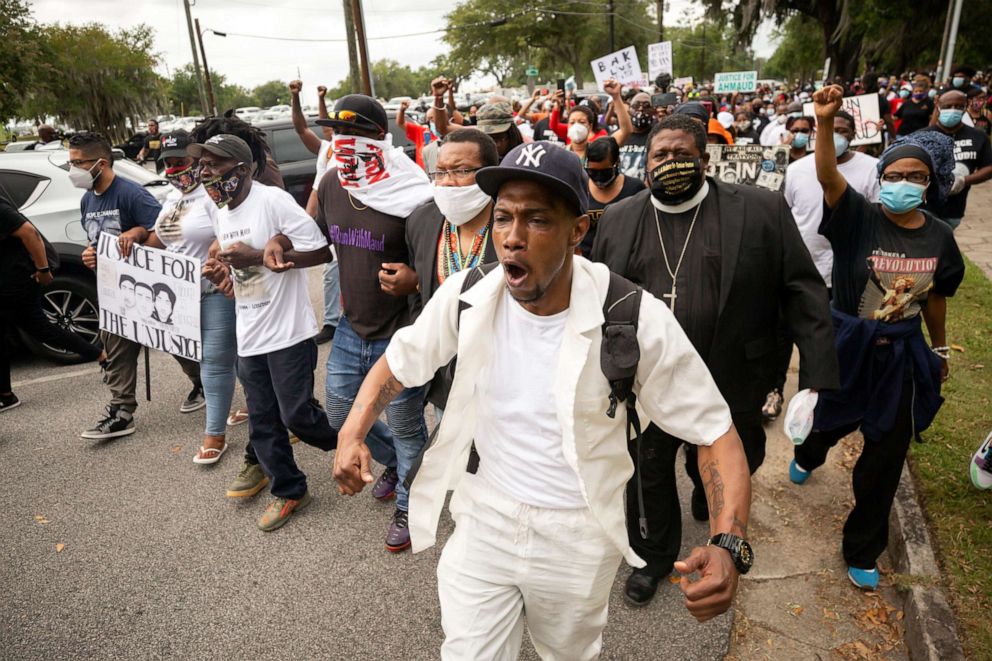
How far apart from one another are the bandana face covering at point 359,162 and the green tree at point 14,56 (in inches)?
842

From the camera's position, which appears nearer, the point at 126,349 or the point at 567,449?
the point at 567,449

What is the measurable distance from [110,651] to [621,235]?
3.02m

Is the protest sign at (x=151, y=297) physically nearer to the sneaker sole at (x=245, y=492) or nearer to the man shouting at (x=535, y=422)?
the sneaker sole at (x=245, y=492)

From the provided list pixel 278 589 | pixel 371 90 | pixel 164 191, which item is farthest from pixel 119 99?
pixel 278 589

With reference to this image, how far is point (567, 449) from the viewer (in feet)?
5.86

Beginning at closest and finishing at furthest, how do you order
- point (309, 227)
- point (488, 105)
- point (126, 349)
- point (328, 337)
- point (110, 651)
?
point (110, 651)
point (309, 227)
point (488, 105)
point (126, 349)
point (328, 337)

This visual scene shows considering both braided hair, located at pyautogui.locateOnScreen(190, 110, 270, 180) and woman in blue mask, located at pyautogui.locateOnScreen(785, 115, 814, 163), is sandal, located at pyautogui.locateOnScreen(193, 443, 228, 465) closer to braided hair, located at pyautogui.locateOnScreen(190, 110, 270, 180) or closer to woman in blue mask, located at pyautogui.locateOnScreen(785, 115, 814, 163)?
braided hair, located at pyautogui.locateOnScreen(190, 110, 270, 180)

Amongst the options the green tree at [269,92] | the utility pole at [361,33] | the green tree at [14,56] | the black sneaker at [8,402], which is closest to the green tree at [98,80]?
the green tree at [14,56]

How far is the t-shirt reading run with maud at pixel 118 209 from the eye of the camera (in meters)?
4.99

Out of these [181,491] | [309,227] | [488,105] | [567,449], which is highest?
[488,105]

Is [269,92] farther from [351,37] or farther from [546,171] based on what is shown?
[546,171]

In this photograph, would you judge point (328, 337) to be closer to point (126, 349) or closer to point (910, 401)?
point (126, 349)

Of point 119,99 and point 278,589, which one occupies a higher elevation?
point 119,99

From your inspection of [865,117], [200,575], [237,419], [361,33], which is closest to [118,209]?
[237,419]
